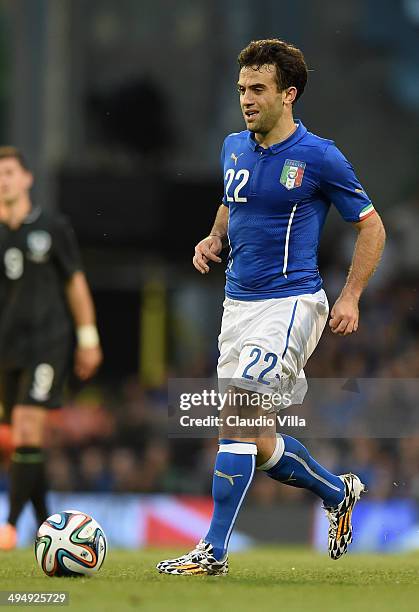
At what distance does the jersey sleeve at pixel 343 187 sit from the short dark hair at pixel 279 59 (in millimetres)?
346

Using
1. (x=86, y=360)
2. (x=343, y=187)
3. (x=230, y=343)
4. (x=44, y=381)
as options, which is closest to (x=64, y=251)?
(x=86, y=360)

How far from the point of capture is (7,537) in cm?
794

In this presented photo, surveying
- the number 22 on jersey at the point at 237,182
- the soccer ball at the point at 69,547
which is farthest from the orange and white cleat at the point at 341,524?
the number 22 on jersey at the point at 237,182

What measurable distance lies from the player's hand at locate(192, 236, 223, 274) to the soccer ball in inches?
50.4

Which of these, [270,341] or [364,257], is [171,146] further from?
[270,341]

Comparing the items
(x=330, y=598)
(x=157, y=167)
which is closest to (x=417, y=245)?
(x=157, y=167)

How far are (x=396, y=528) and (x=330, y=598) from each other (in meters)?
6.61

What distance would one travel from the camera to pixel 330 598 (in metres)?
5.14

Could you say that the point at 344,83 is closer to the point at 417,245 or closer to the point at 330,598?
the point at 417,245

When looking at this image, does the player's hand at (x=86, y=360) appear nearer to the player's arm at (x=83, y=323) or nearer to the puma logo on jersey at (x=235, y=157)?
the player's arm at (x=83, y=323)

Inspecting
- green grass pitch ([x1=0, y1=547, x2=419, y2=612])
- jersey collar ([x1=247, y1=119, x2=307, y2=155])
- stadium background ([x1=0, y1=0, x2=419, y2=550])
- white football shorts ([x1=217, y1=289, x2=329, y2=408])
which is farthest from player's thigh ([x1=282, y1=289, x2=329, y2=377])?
stadium background ([x1=0, y1=0, x2=419, y2=550])

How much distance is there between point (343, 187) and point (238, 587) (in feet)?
5.90

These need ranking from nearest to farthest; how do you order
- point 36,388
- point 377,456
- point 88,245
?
point 36,388
point 377,456
point 88,245

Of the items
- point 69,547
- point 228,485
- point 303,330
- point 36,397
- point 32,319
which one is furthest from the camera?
point 32,319
